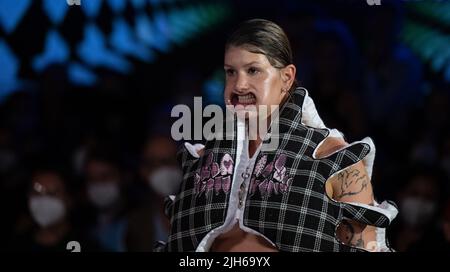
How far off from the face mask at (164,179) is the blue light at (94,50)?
0.46 m

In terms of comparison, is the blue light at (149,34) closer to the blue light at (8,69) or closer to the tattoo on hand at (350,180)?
the blue light at (8,69)

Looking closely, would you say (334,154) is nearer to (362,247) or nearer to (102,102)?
(362,247)

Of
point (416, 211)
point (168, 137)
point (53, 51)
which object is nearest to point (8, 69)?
point (53, 51)

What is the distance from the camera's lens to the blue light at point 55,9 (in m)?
Answer: 3.62

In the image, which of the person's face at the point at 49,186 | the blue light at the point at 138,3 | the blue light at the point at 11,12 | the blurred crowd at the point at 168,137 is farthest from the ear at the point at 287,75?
the blue light at the point at 11,12

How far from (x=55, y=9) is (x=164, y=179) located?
0.83 meters

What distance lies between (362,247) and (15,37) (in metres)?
1.91

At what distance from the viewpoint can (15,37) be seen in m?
3.73

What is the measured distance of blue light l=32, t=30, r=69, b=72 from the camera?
367cm

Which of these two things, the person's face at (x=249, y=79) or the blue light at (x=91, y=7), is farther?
the blue light at (x=91, y=7)

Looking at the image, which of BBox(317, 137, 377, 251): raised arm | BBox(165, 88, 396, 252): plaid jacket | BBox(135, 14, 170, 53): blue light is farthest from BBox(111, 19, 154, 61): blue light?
BBox(317, 137, 377, 251): raised arm

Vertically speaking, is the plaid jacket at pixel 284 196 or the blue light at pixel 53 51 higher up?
the blue light at pixel 53 51

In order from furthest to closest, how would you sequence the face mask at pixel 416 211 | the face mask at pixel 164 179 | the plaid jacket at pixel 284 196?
1. the face mask at pixel 164 179
2. the face mask at pixel 416 211
3. the plaid jacket at pixel 284 196

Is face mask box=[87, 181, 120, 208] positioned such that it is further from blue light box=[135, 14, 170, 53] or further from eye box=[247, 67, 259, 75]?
eye box=[247, 67, 259, 75]
